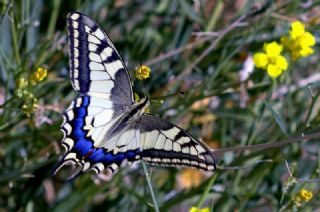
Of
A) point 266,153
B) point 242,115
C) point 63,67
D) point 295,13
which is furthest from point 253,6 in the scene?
point 63,67

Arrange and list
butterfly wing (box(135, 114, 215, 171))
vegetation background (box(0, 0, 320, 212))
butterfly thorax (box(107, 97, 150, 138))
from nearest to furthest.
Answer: butterfly wing (box(135, 114, 215, 171)) < butterfly thorax (box(107, 97, 150, 138)) < vegetation background (box(0, 0, 320, 212))

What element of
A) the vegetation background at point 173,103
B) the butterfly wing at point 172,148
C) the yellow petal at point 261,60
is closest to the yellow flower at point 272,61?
the yellow petal at point 261,60

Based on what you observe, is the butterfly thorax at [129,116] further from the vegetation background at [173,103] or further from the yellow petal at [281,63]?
the yellow petal at [281,63]

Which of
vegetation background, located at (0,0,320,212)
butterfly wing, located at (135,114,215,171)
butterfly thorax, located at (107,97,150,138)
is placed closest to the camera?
butterfly wing, located at (135,114,215,171)

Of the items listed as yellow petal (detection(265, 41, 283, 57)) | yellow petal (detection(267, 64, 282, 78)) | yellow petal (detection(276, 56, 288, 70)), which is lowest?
yellow petal (detection(267, 64, 282, 78))

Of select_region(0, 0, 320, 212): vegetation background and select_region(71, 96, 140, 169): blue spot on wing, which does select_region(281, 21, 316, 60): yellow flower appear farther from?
select_region(71, 96, 140, 169): blue spot on wing

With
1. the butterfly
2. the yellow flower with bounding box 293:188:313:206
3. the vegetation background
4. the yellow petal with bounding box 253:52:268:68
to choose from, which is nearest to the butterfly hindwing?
the butterfly

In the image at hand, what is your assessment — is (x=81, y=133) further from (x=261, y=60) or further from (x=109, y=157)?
(x=261, y=60)
